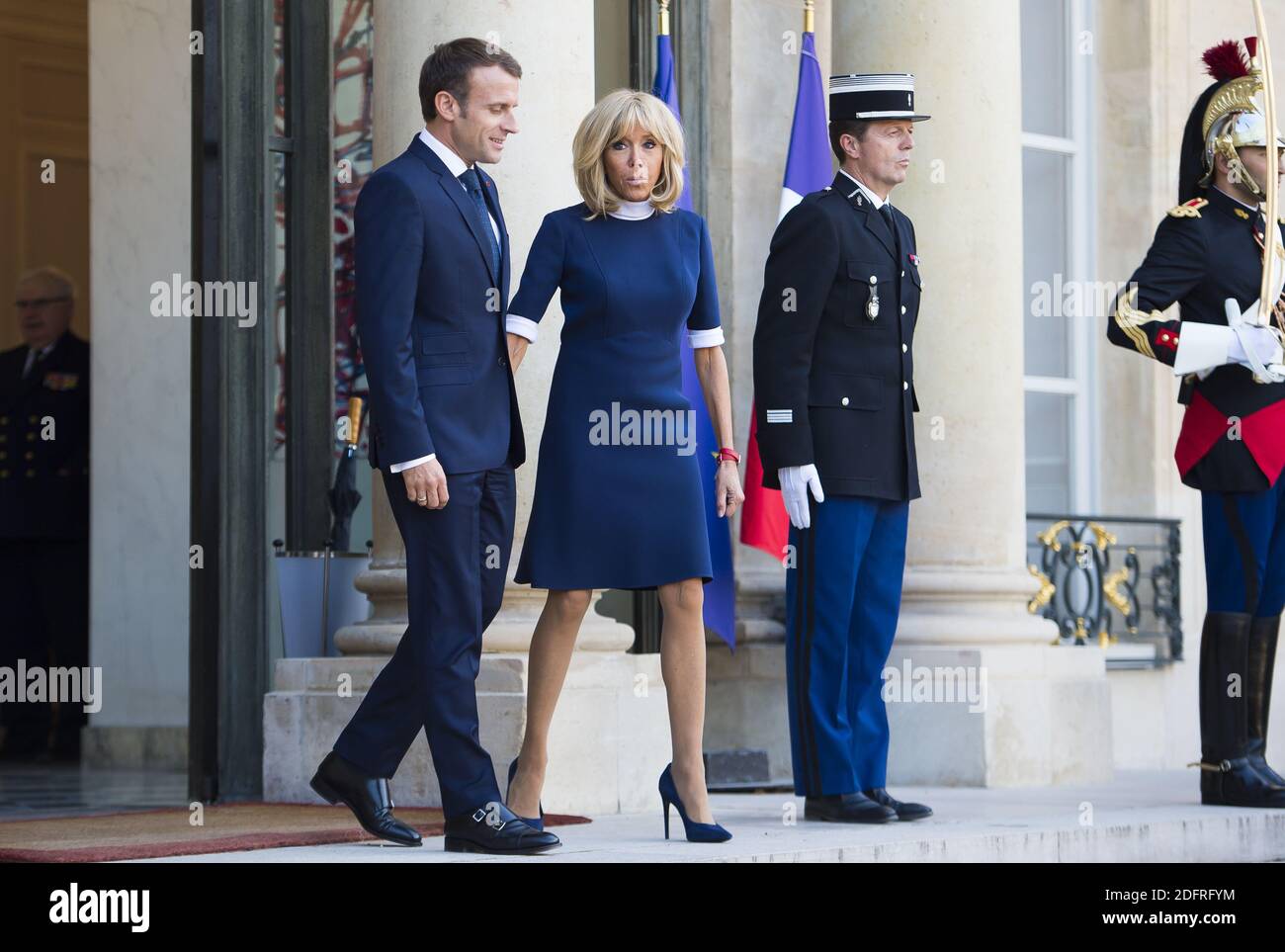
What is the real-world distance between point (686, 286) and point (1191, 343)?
1885mm

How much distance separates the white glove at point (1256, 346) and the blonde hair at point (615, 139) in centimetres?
203

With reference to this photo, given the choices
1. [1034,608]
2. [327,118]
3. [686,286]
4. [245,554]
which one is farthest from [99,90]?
[686,286]

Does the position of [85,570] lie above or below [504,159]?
below

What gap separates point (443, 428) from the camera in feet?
18.8

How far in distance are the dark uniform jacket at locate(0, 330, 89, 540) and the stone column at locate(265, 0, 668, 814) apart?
3.96 m

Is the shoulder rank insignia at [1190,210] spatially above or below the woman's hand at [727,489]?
above

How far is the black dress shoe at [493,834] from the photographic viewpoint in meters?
5.67

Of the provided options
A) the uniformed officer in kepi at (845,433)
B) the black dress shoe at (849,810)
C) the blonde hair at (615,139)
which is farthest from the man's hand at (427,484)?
the black dress shoe at (849,810)

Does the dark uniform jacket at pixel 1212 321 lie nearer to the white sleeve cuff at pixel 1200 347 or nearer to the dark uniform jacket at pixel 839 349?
the white sleeve cuff at pixel 1200 347

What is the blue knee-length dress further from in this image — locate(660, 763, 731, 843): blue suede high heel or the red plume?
the red plume

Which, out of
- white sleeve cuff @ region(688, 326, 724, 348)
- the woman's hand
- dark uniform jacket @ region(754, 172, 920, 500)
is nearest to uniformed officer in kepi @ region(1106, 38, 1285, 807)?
dark uniform jacket @ region(754, 172, 920, 500)

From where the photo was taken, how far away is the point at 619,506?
19.8 ft
